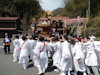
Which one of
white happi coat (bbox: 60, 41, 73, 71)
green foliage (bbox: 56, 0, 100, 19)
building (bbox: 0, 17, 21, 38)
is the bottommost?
white happi coat (bbox: 60, 41, 73, 71)

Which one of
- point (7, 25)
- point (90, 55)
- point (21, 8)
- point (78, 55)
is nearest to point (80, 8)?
point (21, 8)

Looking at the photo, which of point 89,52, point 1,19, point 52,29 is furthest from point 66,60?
point 1,19

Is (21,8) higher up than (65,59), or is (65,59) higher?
(21,8)

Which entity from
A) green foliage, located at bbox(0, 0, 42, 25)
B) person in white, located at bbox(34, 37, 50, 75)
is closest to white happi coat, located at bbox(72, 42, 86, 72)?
person in white, located at bbox(34, 37, 50, 75)

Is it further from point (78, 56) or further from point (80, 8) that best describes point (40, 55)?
point (80, 8)

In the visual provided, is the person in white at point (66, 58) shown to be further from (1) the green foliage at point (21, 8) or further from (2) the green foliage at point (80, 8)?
(1) the green foliage at point (21, 8)

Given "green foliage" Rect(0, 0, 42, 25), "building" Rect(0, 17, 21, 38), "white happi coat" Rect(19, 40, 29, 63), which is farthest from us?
"green foliage" Rect(0, 0, 42, 25)

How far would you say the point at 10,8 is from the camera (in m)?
33.4

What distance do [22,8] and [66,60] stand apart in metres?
34.1

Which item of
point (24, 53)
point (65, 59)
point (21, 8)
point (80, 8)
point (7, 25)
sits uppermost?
point (21, 8)

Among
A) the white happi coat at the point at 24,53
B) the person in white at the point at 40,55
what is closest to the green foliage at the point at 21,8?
the white happi coat at the point at 24,53

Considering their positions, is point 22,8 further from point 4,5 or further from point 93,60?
point 93,60

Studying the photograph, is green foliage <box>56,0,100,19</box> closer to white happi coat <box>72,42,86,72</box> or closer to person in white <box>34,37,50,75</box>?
white happi coat <box>72,42,86,72</box>

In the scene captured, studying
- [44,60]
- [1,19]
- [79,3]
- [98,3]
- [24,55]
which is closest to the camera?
[44,60]
